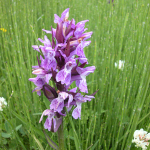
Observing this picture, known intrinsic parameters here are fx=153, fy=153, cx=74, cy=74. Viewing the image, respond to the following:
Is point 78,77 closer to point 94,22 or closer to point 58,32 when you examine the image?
point 58,32

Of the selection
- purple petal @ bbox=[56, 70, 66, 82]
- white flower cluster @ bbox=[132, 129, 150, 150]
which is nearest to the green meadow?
white flower cluster @ bbox=[132, 129, 150, 150]

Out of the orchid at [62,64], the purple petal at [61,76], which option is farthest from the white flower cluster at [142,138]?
the purple petal at [61,76]

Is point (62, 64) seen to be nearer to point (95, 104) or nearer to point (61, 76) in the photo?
point (61, 76)

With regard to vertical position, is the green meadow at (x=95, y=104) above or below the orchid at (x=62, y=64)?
below

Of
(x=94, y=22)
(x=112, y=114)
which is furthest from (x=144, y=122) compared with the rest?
(x=94, y=22)

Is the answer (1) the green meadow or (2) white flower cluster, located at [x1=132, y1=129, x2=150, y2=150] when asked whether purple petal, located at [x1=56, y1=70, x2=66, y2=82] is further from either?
(2) white flower cluster, located at [x1=132, y1=129, x2=150, y2=150]

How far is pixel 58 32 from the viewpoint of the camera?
0.57 m

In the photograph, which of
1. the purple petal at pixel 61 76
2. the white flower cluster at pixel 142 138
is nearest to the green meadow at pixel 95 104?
the white flower cluster at pixel 142 138

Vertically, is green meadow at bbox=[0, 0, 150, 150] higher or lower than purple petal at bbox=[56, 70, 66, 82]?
lower

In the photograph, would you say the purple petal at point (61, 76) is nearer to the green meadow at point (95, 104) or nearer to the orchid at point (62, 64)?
the orchid at point (62, 64)

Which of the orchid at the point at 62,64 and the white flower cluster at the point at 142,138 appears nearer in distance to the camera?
the orchid at the point at 62,64

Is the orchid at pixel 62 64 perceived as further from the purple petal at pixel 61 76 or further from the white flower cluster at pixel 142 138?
the white flower cluster at pixel 142 138

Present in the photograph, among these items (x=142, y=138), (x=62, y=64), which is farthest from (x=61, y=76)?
(x=142, y=138)

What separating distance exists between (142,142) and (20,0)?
2927mm
